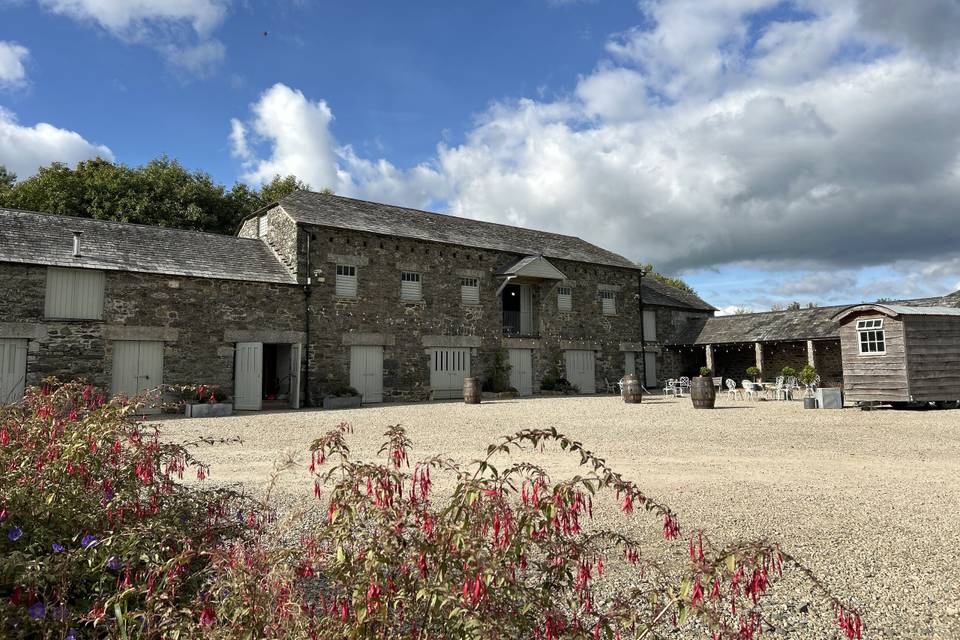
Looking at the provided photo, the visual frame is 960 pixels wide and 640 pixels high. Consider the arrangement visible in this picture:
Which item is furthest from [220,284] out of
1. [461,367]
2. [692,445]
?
[692,445]

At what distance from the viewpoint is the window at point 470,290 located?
21.8 meters

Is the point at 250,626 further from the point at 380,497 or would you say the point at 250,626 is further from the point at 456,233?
the point at 456,233

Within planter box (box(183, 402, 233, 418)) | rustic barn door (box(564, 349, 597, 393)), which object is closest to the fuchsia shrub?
planter box (box(183, 402, 233, 418))

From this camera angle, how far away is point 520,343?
23.0 m

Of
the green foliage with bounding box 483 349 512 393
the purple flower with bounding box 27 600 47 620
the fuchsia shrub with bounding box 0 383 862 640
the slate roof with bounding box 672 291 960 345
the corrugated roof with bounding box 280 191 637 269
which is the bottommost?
the purple flower with bounding box 27 600 47 620

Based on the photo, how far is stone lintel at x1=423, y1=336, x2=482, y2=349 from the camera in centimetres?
2062

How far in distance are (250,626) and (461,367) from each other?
19417mm

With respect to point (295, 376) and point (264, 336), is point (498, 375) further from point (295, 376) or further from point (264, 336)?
point (264, 336)

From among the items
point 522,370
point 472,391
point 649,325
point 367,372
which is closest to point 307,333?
point 367,372

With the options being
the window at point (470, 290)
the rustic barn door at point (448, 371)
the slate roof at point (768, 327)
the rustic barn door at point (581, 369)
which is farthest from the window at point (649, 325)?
the rustic barn door at point (448, 371)

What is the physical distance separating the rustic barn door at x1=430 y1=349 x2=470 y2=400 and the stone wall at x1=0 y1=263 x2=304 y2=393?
499cm

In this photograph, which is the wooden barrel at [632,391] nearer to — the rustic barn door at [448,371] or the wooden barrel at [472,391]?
the wooden barrel at [472,391]

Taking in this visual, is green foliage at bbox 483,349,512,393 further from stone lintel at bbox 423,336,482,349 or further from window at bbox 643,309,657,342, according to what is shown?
window at bbox 643,309,657,342

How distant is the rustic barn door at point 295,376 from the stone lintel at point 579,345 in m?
10.9
